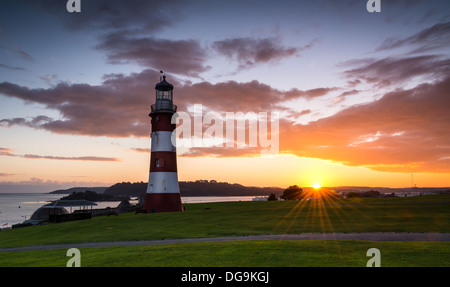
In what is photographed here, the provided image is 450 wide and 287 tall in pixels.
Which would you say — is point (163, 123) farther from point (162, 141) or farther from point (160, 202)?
point (160, 202)

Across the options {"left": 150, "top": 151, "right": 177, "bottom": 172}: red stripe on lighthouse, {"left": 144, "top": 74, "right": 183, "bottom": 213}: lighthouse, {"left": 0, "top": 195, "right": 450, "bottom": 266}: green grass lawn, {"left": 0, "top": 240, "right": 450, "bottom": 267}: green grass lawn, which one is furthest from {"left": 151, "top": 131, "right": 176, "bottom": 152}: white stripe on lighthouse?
{"left": 0, "top": 240, "right": 450, "bottom": 267}: green grass lawn

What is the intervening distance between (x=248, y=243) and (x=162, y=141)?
2640cm

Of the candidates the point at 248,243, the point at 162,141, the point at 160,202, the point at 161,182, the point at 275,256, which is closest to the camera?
the point at 275,256

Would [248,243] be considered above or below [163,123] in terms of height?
below

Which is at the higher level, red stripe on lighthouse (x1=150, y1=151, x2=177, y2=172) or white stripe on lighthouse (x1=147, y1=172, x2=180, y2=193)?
red stripe on lighthouse (x1=150, y1=151, x2=177, y2=172)

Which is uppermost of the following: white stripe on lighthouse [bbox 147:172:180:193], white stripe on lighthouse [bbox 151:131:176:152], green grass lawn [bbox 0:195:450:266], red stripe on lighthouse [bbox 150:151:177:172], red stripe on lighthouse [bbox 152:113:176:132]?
red stripe on lighthouse [bbox 152:113:176:132]

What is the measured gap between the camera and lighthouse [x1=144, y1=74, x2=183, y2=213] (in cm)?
4056

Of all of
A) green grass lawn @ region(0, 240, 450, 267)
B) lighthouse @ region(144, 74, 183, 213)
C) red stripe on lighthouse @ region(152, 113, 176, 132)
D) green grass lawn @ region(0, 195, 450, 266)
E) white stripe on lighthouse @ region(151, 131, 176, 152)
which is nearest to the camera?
green grass lawn @ region(0, 240, 450, 267)

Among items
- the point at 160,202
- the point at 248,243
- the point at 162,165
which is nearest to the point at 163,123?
the point at 162,165

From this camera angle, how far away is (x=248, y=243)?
1684 centimetres

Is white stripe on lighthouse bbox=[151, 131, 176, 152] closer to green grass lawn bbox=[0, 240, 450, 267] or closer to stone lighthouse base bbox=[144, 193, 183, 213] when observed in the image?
stone lighthouse base bbox=[144, 193, 183, 213]

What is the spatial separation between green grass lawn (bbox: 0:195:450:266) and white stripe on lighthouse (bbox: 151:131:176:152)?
9.19 metres

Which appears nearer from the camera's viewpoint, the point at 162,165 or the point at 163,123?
the point at 162,165
